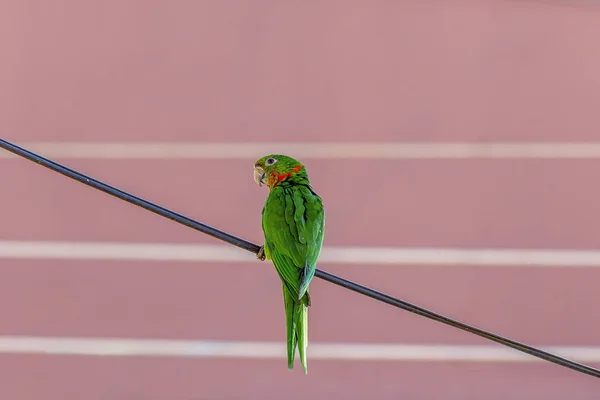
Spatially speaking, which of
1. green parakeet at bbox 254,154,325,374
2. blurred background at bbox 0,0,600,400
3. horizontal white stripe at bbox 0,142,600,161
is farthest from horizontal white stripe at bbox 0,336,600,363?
green parakeet at bbox 254,154,325,374

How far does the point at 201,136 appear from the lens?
9.20 ft

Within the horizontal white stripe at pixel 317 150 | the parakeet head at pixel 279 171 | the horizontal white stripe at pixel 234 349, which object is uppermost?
the horizontal white stripe at pixel 317 150

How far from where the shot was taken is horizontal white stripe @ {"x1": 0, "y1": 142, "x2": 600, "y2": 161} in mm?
2740

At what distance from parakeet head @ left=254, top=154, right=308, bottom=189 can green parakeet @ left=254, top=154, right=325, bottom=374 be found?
8cm

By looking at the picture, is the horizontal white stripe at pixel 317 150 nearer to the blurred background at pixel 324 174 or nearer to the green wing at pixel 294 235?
the blurred background at pixel 324 174

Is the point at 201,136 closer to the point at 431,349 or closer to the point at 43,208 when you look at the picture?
the point at 43,208

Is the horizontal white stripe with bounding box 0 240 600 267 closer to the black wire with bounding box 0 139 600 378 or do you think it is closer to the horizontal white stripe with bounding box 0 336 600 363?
the horizontal white stripe with bounding box 0 336 600 363

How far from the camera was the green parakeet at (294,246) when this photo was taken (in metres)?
1.64

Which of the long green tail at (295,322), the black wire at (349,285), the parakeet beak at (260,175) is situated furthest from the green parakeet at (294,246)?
the black wire at (349,285)

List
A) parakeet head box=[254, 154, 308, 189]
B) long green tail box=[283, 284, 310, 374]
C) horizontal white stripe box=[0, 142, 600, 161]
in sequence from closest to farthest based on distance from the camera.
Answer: long green tail box=[283, 284, 310, 374], parakeet head box=[254, 154, 308, 189], horizontal white stripe box=[0, 142, 600, 161]

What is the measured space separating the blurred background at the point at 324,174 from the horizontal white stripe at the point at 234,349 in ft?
0.03

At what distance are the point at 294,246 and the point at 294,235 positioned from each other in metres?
0.04

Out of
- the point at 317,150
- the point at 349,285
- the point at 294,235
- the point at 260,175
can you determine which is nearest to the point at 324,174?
the point at 317,150

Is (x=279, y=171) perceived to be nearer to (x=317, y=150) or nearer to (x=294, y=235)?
(x=294, y=235)
